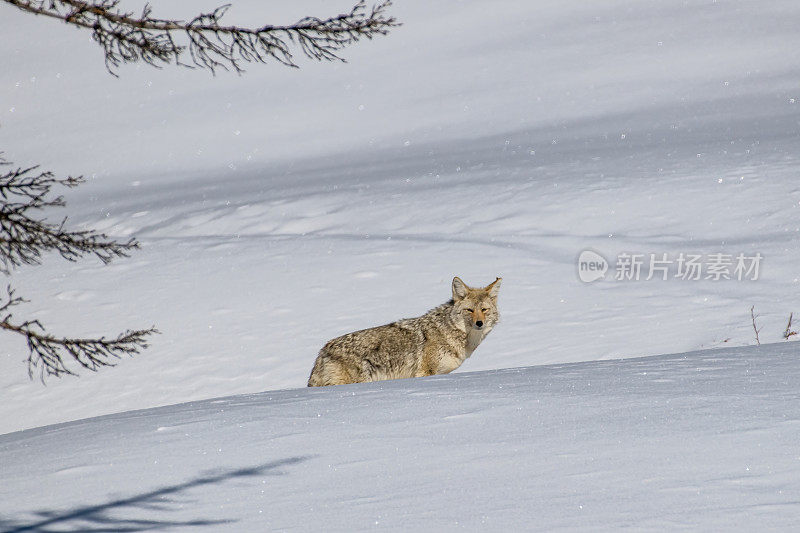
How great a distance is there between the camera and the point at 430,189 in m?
19.5

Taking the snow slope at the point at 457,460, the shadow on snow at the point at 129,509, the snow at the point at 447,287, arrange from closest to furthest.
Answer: the snow slope at the point at 457,460 → the shadow on snow at the point at 129,509 → the snow at the point at 447,287

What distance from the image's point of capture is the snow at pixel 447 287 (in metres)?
4.55

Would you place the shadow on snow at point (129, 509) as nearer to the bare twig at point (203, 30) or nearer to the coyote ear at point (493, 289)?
the bare twig at point (203, 30)

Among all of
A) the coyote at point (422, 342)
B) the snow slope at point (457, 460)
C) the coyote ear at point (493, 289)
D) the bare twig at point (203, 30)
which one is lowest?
the snow slope at point (457, 460)

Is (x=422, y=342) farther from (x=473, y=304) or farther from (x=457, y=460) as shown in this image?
(x=457, y=460)

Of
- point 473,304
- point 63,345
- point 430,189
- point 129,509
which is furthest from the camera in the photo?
point 430,189

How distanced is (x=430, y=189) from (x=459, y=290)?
1007cm

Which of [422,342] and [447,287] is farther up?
[447,287]

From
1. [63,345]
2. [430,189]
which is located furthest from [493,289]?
[430,189]

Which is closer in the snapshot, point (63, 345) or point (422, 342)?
point (63, 345)

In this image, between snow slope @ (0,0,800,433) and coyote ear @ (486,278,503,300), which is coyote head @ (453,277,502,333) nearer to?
coyote ear @ (486,278,503,300)

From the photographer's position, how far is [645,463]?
175 inches

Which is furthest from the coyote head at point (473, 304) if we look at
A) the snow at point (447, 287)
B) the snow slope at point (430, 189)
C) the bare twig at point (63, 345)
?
the bare twig at point (63, 345)

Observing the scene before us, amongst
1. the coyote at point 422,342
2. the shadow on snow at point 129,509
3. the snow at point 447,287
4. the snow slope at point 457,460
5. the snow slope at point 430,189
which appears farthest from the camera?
the snow slope at point 430,189
